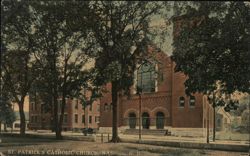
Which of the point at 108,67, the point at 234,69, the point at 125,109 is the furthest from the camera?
the point at 125,109

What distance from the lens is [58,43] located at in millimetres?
42094

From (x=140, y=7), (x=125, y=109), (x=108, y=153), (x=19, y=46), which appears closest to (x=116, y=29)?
(x=140, y=7)

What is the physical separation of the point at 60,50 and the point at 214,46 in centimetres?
2286

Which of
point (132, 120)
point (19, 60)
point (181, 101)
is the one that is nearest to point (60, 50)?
point (19, 60)

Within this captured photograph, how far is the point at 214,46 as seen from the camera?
2378 centimetres

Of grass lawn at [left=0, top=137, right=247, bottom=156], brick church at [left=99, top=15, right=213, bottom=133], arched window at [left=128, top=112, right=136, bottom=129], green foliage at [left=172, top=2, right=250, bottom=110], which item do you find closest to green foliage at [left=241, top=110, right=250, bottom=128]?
brick church at [left=99, top=15, right=213, bottom=133]

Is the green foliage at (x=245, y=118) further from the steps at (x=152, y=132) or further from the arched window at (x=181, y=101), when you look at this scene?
the steps at (x=152, y=132)

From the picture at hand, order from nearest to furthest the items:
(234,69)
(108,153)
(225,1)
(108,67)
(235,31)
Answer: (225,1) < (235,31) < (108,153) < (234,69) < (108,67)

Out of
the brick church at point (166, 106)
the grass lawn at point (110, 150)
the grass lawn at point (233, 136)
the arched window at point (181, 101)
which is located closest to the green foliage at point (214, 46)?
the grass lawn at point (110, 150)

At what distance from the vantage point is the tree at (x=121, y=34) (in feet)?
112

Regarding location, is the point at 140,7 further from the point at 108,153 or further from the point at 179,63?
the point at 108,153

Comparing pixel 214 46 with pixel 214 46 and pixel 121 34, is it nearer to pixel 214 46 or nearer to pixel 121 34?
pixel 214 46

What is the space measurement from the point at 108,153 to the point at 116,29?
13.7m

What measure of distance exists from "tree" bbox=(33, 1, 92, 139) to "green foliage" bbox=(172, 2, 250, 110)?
1323 cm
